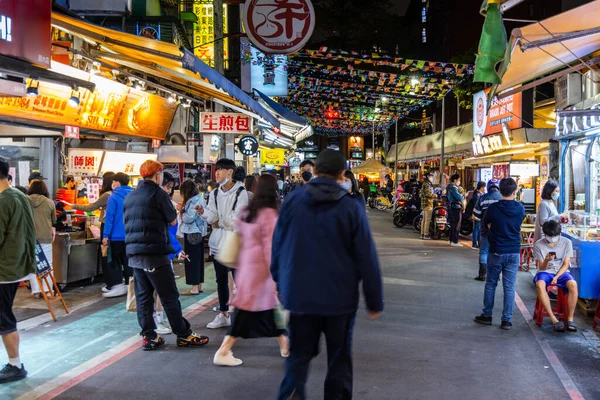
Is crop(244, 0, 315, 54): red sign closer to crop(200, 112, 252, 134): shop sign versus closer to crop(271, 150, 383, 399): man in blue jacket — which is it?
crop(200, 112, 252, 134): shop sign

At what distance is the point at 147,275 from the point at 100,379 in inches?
46.7

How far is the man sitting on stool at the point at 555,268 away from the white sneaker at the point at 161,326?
476cm

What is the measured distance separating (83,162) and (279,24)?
18.4 ft

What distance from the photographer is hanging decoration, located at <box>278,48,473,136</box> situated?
50.7 ft

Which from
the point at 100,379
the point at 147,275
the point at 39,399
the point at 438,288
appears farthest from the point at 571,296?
the point at 39,399

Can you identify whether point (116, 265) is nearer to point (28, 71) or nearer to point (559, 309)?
point (28, 71)

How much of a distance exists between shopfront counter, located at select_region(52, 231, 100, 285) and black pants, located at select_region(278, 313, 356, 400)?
21.8ft

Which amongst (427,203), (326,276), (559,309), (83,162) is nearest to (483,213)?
(559,309)

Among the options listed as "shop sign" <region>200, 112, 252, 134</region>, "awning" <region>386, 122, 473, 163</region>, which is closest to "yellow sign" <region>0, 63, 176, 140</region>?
"shop sign" <region>200, 112, 252, 134</region>

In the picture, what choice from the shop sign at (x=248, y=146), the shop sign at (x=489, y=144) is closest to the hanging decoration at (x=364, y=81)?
the shop sign at (x=489, y=144)

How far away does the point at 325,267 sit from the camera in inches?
148

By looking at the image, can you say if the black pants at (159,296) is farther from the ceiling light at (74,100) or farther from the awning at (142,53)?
the ceiling light at (74,100)

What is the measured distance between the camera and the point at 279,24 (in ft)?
39.8

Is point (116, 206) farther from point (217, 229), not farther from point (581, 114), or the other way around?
point (581, 114)
